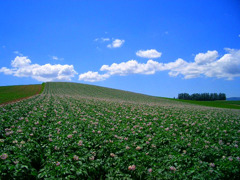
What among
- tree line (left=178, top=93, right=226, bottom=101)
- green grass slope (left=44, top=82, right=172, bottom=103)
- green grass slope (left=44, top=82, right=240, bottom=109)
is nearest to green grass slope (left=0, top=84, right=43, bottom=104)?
green grass slope (left=44, top=82, right=172, bottom=103)

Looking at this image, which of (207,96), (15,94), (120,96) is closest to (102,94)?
(120,96)

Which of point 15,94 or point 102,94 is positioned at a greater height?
point 102,94

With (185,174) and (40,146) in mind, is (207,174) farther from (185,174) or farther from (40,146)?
(40,146)

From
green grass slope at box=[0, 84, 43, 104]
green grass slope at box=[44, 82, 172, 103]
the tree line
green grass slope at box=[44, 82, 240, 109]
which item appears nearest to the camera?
green grass slope at box=[0, 84, 43, 104]

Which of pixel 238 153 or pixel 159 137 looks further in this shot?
pixel 159 137

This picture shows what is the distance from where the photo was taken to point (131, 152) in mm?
5293

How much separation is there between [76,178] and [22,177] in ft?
4.58

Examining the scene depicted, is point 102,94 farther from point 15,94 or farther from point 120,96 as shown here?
point 15,94

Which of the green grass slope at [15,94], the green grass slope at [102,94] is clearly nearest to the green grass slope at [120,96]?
the green grass slope at [102,94]

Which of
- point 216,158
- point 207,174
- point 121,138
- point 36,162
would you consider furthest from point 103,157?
point 216,158

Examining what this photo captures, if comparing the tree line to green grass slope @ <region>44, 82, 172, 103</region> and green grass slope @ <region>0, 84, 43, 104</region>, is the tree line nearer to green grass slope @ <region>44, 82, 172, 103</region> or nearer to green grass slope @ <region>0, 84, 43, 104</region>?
green grass slope @ <region>44, 82, 172, 103</region>

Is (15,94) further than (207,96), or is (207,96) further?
(207,96)

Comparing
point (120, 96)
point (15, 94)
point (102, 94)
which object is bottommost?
point (15, 94)

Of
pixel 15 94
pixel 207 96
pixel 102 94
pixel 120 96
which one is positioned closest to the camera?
pixel 15 94
